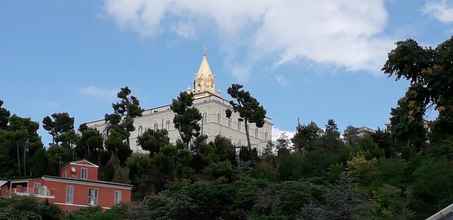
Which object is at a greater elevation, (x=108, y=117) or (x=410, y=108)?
(x=108, y=117)

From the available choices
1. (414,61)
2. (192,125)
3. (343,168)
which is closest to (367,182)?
(343,168)

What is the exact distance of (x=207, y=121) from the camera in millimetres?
85188

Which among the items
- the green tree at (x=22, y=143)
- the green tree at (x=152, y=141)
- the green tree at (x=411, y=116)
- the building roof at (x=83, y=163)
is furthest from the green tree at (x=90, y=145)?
the green tree at (x=411, y=116)

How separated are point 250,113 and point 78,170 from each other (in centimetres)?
1246

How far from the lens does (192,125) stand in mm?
51750

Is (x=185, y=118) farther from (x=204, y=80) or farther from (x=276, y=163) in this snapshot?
(x=204, y=80)

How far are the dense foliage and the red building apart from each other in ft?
4.88

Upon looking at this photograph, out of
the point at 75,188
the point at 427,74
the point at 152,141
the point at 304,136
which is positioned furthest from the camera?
the point at 304,136

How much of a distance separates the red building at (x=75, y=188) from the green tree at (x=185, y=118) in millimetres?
5579

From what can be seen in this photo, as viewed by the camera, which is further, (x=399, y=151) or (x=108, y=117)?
(x=108, y=117)

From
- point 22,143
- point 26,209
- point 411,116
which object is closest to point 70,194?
point 22,143

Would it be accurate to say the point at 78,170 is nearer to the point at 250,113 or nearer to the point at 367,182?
the point at 250,113

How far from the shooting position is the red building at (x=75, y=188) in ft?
151

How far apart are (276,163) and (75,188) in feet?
42.4
